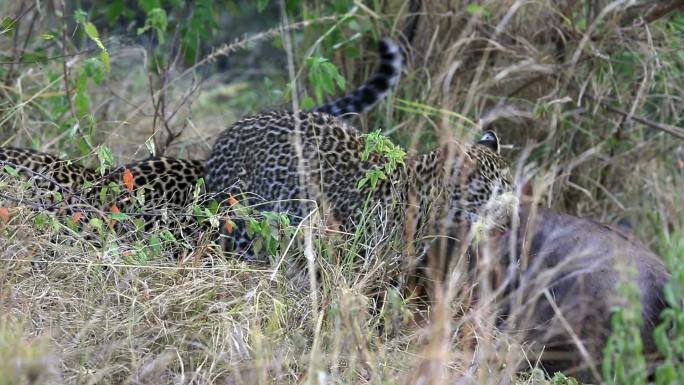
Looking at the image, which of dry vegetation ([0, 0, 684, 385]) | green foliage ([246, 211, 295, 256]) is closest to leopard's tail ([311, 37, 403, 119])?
dry vegetation ([0, 0, 684, 385])

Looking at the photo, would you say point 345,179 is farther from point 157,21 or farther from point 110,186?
point 157,21

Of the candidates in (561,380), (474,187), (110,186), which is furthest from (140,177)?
(561,380)

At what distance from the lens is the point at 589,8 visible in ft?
22.0

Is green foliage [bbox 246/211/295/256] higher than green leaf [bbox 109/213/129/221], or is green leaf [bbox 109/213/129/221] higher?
green leaf [bbox 109/213/129/221]

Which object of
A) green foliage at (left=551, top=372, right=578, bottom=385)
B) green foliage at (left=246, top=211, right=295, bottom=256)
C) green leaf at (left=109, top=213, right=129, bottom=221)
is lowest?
green foliage at (left=551, top=372, right=578, bottom=385)

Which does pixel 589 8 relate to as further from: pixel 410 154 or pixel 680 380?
pixel 680 380

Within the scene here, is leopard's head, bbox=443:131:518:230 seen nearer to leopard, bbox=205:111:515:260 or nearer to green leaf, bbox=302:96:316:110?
leopard, bbox=205:111:515:260

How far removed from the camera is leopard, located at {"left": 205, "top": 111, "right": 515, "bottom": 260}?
515 centimetres

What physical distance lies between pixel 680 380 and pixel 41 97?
4038mm

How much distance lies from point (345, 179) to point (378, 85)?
784mm

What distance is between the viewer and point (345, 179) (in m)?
5.36

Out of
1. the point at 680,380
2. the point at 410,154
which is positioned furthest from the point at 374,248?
the point at 680,380

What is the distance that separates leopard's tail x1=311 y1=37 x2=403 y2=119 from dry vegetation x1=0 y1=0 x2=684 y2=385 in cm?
31

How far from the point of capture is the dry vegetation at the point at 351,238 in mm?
4012
